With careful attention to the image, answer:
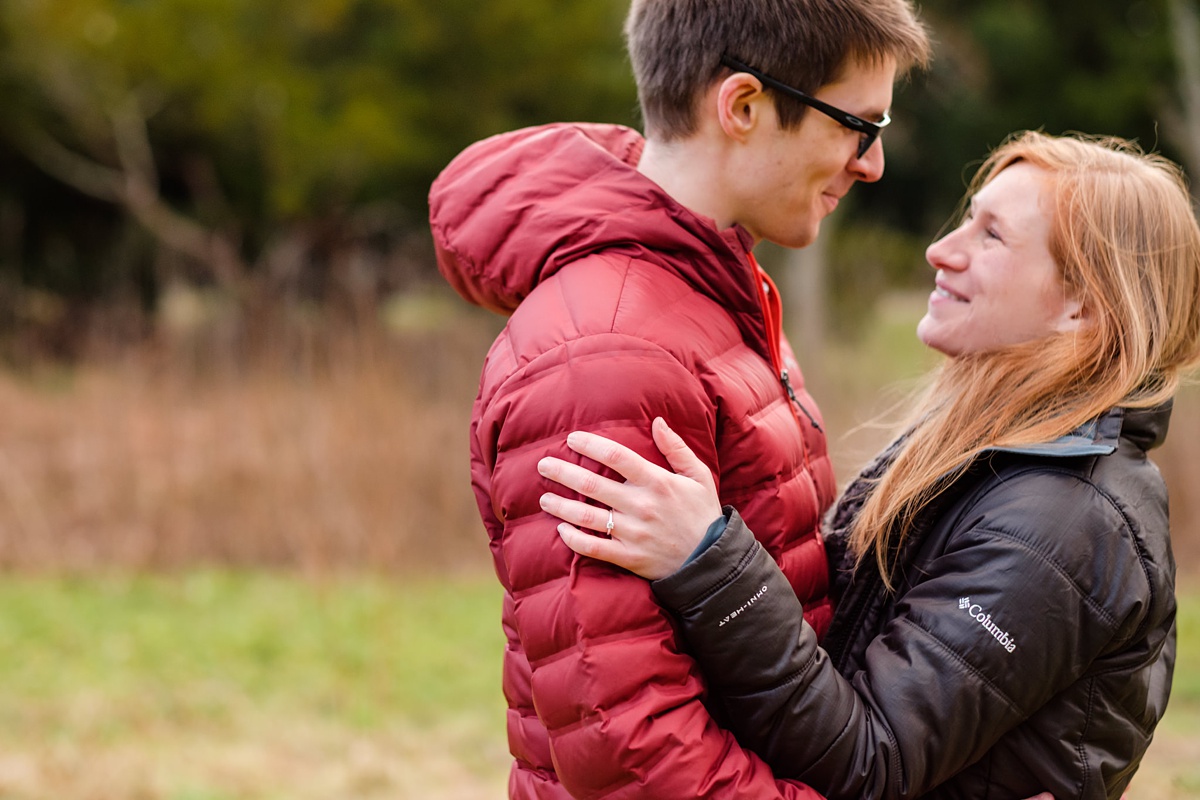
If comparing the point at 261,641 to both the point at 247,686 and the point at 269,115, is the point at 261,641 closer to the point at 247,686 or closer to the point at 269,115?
the point at 247,686

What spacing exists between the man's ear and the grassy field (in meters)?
2.99

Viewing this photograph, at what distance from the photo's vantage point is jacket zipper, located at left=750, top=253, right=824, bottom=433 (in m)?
1.88

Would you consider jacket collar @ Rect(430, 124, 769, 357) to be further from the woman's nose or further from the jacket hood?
the woman's nose

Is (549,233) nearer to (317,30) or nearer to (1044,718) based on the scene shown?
(1044,718)

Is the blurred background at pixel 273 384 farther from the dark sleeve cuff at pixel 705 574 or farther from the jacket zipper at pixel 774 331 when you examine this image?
the dark sleeve cuff at pixel 705 574

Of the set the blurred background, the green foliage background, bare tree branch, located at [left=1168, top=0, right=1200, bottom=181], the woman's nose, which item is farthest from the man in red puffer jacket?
bare tree branch, located at [left=1168, top=0, right=1200, bottom=181]

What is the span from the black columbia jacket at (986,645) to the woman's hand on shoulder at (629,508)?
0.04 m

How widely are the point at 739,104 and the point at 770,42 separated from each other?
96mm

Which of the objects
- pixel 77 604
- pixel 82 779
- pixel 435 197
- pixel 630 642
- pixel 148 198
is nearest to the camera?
pixel 630 642

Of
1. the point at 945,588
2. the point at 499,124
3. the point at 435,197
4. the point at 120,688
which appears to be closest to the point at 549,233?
the point at 435,197

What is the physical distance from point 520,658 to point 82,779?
10.9 ft

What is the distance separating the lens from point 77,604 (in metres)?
6.48

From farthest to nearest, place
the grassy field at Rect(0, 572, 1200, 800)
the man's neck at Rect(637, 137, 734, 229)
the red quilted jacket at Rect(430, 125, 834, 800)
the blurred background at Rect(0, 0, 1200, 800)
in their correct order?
the blurred background at Rect(0, 0, 1200, 800)
the grassy field at Rect(0, 572, 1200, 800)
the man's neck at Rect(637, 137, 734, 229)
the red quilted jacket at Rect(430, 125, 834, 800)

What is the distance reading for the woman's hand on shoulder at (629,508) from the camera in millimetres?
1479
